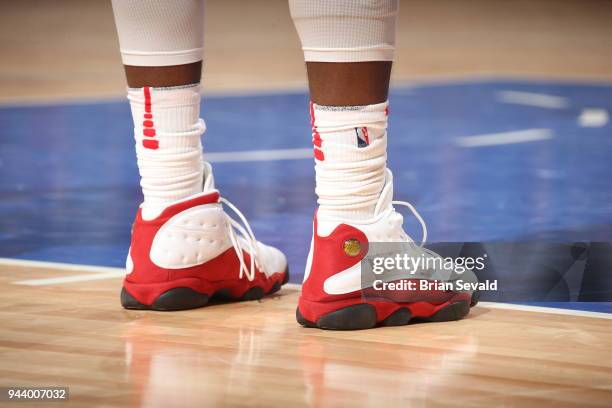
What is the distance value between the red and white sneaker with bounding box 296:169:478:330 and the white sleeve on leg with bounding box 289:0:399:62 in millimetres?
201

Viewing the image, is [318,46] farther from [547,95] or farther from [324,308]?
[547,95]

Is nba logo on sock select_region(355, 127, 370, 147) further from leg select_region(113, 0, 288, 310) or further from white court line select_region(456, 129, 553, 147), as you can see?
white court line select_region(456, 129, 553, 147)

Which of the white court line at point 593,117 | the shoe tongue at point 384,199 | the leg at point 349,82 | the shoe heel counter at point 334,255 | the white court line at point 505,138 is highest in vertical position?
the leg at point 349,82

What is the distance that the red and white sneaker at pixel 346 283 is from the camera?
164 cm

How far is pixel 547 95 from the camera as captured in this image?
15.1 feet

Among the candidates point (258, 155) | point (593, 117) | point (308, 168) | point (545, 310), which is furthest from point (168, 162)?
point (593, 117)

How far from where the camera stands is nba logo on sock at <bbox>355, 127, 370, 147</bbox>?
1.63 m

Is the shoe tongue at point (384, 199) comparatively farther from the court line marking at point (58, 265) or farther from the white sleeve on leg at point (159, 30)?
the court line marking at point (58, 265)

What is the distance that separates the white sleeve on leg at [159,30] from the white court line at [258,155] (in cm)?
151

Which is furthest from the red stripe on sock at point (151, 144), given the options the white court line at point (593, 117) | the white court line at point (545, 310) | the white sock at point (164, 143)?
the white court line at point (593, 117)

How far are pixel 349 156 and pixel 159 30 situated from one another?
38 cm

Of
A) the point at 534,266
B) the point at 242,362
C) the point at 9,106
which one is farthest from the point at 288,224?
the point at 9,106

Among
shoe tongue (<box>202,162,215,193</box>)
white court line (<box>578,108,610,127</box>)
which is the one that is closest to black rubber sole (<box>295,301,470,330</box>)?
shoe tongue (<box>202,162,215,193</box>)

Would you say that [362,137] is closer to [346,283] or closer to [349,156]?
[349,156]
